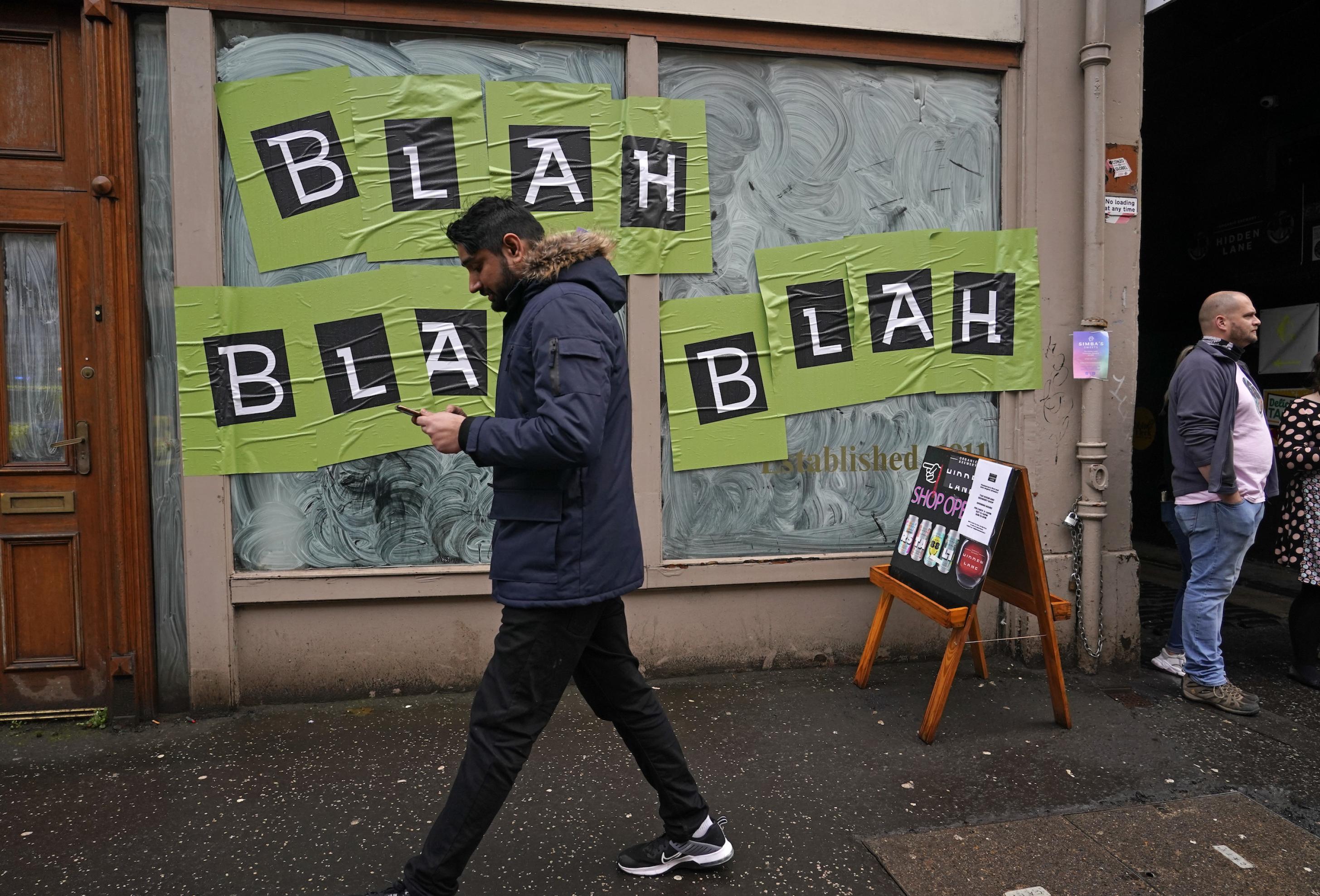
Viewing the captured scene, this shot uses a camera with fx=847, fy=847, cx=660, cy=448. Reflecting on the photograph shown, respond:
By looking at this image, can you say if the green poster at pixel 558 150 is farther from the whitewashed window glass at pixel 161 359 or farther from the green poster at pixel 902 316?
the whitewashed window glass at pixel 161 359

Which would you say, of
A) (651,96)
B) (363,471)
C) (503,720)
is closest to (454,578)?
(363,471)

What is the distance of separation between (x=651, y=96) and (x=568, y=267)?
7.42ft

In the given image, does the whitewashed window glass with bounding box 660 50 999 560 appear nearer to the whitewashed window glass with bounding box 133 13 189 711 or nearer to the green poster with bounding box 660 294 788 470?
the green poster with bounding box 660 294 788 470

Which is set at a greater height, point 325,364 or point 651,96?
point 651,96

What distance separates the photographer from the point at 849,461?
476cm

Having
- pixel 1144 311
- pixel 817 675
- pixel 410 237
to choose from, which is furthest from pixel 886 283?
pixel 1144 311

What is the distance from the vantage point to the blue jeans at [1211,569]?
4.11m

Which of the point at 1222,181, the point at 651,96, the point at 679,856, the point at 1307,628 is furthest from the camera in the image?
the point at 1222,181

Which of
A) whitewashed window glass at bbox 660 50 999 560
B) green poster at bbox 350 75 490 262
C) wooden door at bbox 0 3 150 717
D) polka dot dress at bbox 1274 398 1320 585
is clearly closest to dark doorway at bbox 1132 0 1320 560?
whitewashed window glass at bbox 660 50 999 560

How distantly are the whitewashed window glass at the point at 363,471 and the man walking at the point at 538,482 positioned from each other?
179 centimetres

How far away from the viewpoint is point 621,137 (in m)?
4.39

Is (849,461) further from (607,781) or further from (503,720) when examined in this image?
A: (503,720)

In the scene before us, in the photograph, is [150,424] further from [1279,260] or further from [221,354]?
[1279,260]

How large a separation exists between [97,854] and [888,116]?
16.0 ft
